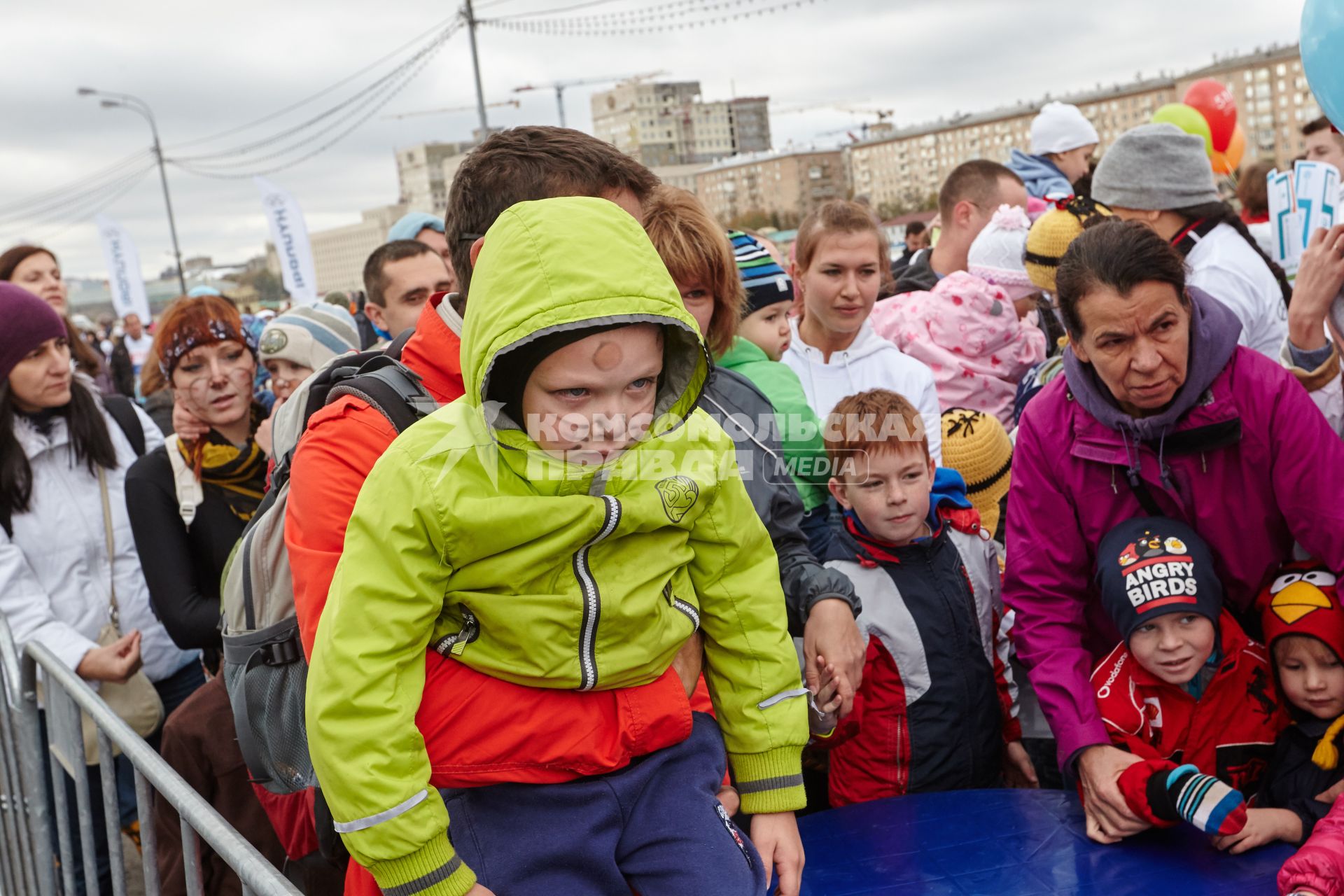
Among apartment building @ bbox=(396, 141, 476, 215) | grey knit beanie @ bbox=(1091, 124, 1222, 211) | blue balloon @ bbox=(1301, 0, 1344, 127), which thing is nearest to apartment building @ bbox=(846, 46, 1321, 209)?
apartment building @ bbox=(396, 141, 476, 215)

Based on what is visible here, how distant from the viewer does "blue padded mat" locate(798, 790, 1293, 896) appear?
211 cm

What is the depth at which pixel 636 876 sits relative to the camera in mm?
1647

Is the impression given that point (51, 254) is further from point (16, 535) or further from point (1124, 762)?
point (1124, 762)

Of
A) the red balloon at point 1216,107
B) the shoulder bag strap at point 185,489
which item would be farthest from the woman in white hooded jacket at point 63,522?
the red balloon at point 1216,107

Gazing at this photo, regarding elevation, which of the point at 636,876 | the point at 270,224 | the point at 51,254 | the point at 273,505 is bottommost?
the point at 636,876

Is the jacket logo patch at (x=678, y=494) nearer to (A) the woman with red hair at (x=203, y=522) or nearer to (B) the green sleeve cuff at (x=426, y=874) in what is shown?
(B) the green sleeve cuff at (x=426, y=874)

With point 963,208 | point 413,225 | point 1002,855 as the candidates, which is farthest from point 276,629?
point 963,208

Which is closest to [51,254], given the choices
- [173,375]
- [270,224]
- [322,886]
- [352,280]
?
[173,375]

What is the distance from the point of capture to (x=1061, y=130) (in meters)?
6.81

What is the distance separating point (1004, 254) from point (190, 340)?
11.9 ft

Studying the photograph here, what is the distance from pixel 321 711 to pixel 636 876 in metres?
0.55

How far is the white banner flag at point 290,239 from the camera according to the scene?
54.8ft

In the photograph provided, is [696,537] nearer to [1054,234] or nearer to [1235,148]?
[1054,234]

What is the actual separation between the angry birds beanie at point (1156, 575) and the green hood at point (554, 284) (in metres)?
1.34
